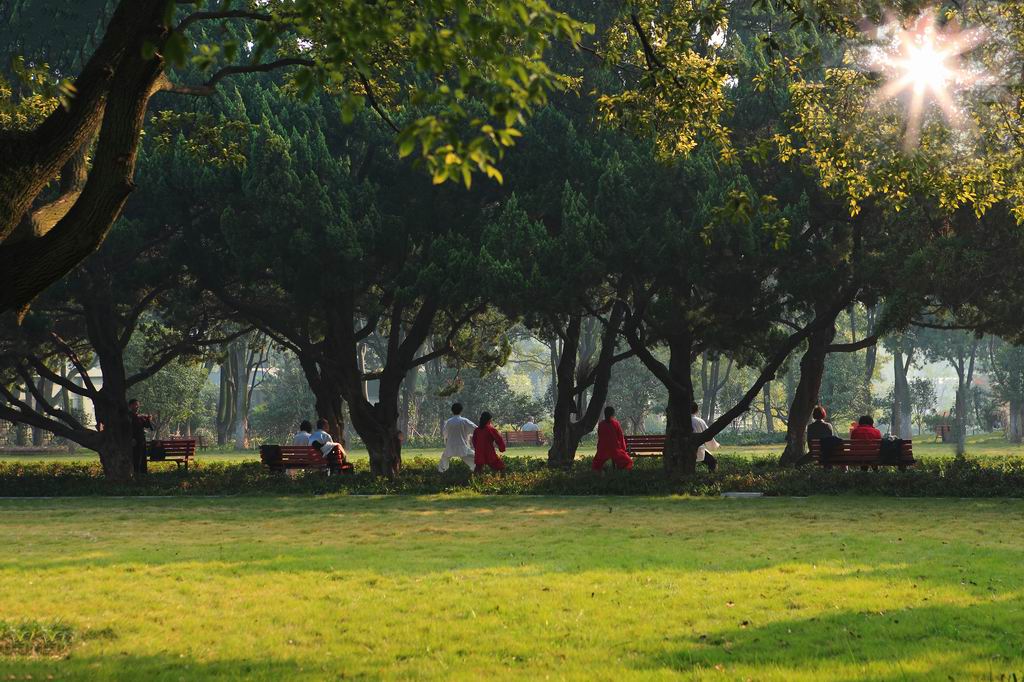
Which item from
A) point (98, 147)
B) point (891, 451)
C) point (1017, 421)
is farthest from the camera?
point (1017, 421)

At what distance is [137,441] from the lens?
87.8 feet

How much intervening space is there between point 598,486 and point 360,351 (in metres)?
31.2

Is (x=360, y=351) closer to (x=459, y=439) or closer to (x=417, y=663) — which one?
(x=459, y=439)

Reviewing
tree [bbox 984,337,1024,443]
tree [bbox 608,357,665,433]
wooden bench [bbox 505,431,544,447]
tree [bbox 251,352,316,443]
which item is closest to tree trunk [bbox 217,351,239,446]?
tree [bbox 251,352,316,443]

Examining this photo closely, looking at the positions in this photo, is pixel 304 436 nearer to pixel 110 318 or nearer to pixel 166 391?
pixel 110 318

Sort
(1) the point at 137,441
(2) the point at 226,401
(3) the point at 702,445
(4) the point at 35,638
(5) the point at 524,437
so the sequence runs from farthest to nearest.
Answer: (2) the point at 226,401, (5) the point at 524,437, (1) the point at 137,441, (3) the point at 702,445, (4) the point at 35,638

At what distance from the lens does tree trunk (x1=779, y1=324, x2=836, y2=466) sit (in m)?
27.9

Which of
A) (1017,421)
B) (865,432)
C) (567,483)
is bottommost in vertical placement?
(567,483)

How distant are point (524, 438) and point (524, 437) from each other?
6cm

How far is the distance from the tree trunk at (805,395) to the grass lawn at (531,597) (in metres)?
11.2

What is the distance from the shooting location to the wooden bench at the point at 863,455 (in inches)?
853

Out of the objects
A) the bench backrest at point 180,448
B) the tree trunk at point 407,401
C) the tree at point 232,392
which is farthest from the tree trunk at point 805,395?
the tree at point 232,392

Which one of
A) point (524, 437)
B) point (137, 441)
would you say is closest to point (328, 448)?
point (137, 441)

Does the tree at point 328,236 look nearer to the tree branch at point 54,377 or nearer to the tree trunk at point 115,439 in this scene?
the tree trunk at point 115,439
